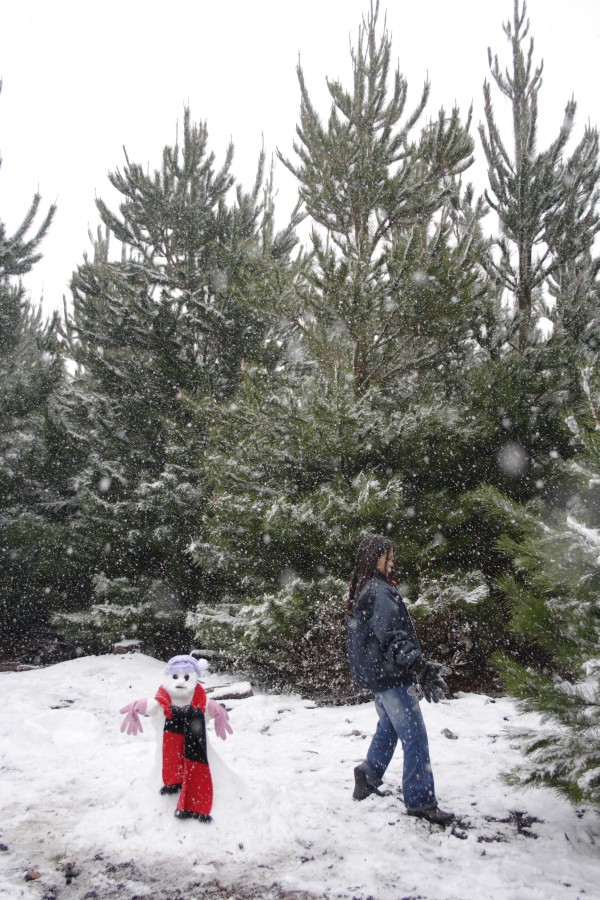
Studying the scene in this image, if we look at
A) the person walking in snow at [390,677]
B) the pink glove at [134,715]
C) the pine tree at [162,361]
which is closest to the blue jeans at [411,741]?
the person walking in snow at [390,677]

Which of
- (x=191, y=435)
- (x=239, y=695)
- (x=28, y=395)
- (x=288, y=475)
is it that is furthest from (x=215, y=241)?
(x=239, y=695)

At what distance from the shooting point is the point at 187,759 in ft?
10.9

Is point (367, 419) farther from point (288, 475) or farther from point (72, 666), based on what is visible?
point (72, 666)

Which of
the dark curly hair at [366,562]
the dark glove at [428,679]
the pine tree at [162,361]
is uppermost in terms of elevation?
the pine tree at [162,361]

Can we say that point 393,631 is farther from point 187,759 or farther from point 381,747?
point 187,759

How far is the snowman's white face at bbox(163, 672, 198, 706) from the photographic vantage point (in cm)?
356

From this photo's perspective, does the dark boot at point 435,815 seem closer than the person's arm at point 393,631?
Yes

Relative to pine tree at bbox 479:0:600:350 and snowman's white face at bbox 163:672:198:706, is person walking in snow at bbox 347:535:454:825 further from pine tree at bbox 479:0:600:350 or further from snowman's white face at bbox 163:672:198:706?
pine tree at bbox 479:0:600:350

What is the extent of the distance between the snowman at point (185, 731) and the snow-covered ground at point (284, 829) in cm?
10

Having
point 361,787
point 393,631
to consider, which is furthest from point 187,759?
point 393,631

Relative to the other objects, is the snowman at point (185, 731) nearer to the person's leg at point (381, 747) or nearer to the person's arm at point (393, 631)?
the person's leg at point (381, 747)

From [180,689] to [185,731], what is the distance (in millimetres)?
246

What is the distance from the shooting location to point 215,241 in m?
11.6

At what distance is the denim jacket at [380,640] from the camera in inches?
135
